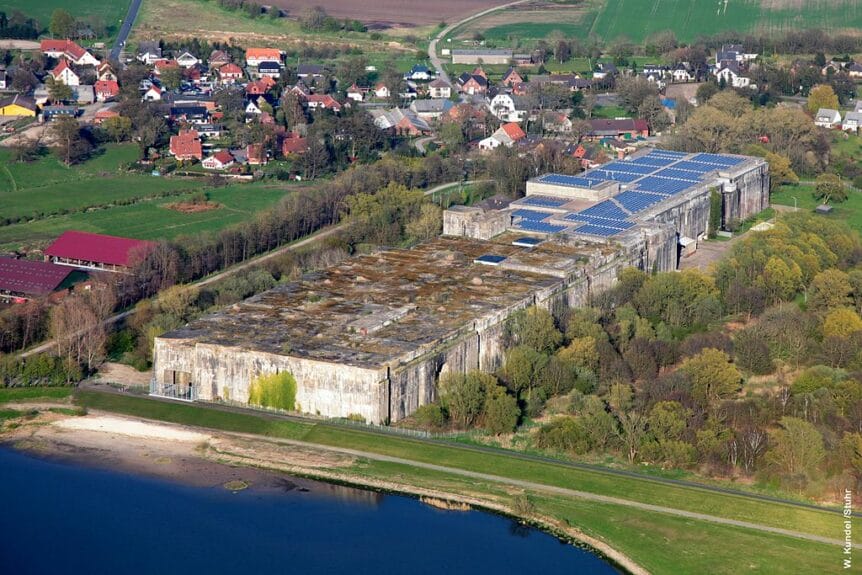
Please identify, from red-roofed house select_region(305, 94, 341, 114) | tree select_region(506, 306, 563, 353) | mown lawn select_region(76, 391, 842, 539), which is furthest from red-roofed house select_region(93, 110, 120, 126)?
tree select_region(506, 306, 563, 353)

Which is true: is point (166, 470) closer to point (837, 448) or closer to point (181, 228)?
point (837, 448)

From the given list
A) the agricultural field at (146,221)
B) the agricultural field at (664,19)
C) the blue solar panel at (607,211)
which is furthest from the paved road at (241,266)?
the agricultural field at (664,19)

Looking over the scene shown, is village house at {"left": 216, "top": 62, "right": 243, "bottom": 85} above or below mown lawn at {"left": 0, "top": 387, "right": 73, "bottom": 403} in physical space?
above

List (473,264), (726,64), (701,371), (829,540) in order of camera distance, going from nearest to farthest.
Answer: (829,540) → (701,371) → (473,264) → (726,64)

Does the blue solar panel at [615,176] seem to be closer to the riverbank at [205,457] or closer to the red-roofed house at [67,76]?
the riverbank at [205,457]

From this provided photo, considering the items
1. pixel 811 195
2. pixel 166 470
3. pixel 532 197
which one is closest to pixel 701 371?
pixel 166 470

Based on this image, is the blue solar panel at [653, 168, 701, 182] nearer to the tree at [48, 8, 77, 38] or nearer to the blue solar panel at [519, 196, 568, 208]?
the blue solar panel at [519, 196, 568, 208]
